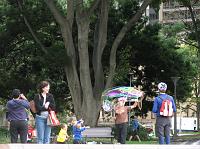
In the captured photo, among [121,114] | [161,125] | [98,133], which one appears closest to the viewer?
[161,125]

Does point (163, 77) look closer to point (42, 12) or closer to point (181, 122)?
point (42, 12)

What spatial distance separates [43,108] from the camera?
12.7 m

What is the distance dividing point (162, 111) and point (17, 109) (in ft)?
11.8

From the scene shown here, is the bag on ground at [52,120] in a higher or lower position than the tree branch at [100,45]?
lower

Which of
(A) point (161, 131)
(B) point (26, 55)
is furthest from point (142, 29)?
(A) point (161, 131)

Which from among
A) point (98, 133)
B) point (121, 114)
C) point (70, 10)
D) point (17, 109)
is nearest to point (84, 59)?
point (70, 10)

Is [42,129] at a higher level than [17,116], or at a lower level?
lower

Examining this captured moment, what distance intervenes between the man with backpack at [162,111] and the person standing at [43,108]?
2635mm

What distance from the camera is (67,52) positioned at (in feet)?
87.1

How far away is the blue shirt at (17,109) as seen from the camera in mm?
12398

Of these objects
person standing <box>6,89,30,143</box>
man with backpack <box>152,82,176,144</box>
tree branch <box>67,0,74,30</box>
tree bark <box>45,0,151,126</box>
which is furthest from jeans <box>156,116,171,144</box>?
tree branch <box>67,0,74,30</box>

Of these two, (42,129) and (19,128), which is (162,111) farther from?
(19,128)

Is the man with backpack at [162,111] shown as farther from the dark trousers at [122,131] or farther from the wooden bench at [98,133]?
the wooden bench at [98,133]

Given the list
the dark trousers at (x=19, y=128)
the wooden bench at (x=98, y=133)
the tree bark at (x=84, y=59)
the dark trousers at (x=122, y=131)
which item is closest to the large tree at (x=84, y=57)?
the tree bark at (x=84, y=59)
